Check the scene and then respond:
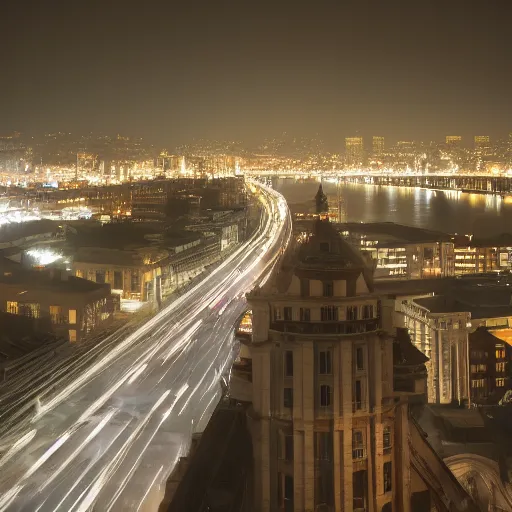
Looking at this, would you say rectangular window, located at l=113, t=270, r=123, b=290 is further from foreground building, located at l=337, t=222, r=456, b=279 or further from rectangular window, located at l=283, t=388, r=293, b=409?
rectangular window, located at l=283, t=388, r=293, b=409

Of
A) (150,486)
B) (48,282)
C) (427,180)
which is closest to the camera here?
(150,486)

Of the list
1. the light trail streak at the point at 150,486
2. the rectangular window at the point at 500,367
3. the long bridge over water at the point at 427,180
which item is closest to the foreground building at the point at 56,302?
the light trail streak at the point at 150,486

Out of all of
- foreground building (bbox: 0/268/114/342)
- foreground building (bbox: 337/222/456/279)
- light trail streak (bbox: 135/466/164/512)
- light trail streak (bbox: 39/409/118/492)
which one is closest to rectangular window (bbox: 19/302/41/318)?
foreground building (bbox: 0/268/114/342)

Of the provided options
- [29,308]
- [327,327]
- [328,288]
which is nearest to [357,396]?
[327,327]

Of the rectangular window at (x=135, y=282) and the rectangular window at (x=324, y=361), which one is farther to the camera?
the rectangular window at (x=135, y=282)

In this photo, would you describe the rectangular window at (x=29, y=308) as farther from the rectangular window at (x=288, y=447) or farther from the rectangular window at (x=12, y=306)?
the rectangular window at (x=288, y=447)

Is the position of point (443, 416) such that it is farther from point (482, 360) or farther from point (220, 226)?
point (220, 226)

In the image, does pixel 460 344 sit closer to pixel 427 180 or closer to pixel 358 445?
pixel 358 445
